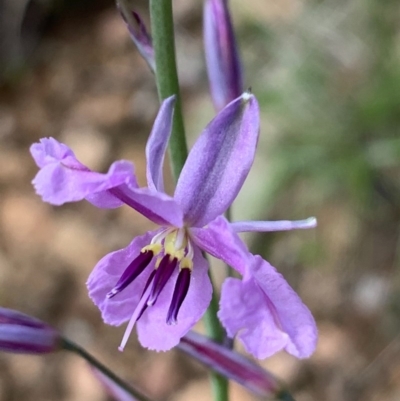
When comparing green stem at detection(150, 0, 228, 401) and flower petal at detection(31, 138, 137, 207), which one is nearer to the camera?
flower petal at detection(31, 138, 137, 207)

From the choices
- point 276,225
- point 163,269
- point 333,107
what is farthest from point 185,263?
point 333,107

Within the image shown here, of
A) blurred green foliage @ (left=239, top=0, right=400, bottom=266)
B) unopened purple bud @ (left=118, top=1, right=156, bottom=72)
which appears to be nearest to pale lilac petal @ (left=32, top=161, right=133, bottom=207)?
unopened purple bud @ (left=118, top=1, right=156, bottom=72)

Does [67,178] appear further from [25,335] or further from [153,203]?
[25,335]

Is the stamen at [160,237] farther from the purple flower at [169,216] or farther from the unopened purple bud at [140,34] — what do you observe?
the unopened purple bud at [140,34]

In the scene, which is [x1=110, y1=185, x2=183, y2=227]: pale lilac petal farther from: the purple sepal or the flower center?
the purple sepal

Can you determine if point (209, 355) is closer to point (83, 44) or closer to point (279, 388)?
point (279, 388)

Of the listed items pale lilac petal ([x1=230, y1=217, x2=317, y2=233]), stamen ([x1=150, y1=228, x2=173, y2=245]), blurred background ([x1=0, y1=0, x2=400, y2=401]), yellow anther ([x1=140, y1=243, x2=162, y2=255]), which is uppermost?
pale lilac petal ([x1=230, y1=217, x2=317, y2=233])
